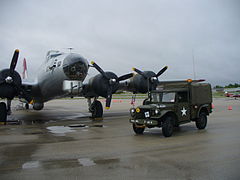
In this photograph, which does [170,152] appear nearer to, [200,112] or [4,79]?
[200,112]

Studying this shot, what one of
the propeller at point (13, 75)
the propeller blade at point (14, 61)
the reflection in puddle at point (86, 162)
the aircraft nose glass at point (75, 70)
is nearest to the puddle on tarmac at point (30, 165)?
the reflection in puddle at point (86, 162)

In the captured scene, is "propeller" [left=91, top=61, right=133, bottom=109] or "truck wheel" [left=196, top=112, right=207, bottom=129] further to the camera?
"propeller" [left=91, top=61, right=133, bottom=109]

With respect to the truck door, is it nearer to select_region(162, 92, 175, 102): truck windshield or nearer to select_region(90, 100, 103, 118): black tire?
select_region(162, 92, 175, 102): truck windshield

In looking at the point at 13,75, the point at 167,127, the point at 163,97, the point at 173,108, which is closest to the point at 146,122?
the point at 167,127

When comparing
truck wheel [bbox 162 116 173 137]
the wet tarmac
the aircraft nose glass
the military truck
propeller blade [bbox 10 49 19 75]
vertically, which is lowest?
the wet tarmac

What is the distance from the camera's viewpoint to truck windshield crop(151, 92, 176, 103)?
9.47m

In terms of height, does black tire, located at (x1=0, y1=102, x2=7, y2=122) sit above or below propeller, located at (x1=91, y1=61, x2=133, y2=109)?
below

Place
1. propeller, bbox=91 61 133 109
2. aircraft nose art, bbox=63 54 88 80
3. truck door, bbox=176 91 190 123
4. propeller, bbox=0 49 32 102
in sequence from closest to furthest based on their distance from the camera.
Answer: truck door, bbox=176 91 190 123
propeller, bbox=0 49 32 102
aircraft nose art, bbox=63 54 88 80
propeller, bbox=91 61 133 109

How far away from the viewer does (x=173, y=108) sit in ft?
29.3

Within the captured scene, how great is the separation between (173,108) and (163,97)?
930mm

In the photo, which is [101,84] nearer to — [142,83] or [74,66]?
[74,66]

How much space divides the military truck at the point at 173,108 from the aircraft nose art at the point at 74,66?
5.13 metres

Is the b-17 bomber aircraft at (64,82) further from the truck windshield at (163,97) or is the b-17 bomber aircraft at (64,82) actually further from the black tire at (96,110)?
the truck windshield at (163,97)

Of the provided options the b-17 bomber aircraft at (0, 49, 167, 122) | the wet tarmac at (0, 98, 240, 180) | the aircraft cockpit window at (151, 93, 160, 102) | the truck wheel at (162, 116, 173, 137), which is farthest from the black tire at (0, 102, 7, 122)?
the truck wheel at (162, 116, 173, 137)
